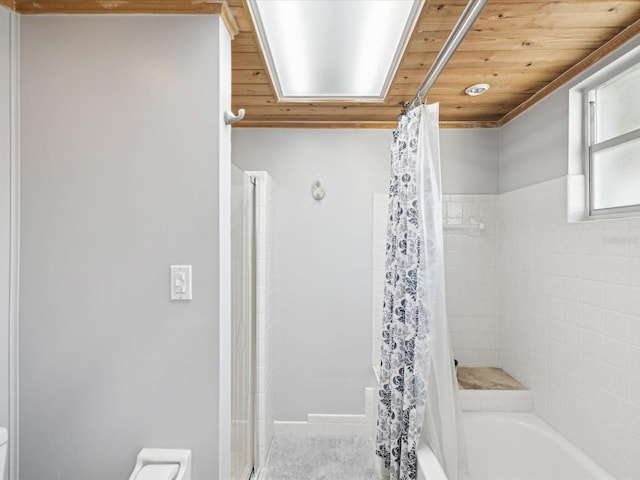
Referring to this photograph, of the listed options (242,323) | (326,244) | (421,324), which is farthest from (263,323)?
(421,324)

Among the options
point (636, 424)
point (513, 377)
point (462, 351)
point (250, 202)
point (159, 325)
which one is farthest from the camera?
point (462, 351)

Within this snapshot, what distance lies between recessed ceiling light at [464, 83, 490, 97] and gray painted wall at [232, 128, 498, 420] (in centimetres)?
63

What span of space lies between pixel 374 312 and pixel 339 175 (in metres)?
1.10

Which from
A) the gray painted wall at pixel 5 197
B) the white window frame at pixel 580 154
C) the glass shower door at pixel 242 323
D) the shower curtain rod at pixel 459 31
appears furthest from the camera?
the white window frame at pixel 580 154

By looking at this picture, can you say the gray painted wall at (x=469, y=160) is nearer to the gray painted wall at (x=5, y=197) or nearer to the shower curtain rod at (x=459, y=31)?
the shower curtain rod at (x=459, y=31)

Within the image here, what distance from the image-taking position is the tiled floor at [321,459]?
2533 millimetres

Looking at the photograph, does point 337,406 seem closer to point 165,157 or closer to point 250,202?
point 250,202

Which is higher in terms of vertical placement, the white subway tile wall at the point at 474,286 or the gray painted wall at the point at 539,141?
the gray painted wall at the point at 539,141

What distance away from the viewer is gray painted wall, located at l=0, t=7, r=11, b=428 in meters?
1.45

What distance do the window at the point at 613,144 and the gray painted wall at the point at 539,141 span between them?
0.32 ft

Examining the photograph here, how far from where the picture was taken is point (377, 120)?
3029mm

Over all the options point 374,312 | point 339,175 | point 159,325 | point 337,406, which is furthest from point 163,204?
point 337,406

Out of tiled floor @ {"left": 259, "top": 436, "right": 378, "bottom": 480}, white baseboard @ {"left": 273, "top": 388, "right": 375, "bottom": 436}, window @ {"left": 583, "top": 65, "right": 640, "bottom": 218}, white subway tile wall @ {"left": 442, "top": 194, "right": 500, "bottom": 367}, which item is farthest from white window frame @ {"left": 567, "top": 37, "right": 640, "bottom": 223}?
tiled floor @ {"left": 259, "top": 436, "right": 378, "bottom": 480}

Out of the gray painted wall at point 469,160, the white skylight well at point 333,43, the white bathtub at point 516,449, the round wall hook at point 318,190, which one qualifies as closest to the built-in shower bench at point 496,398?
the white bathtub at point 516,449
